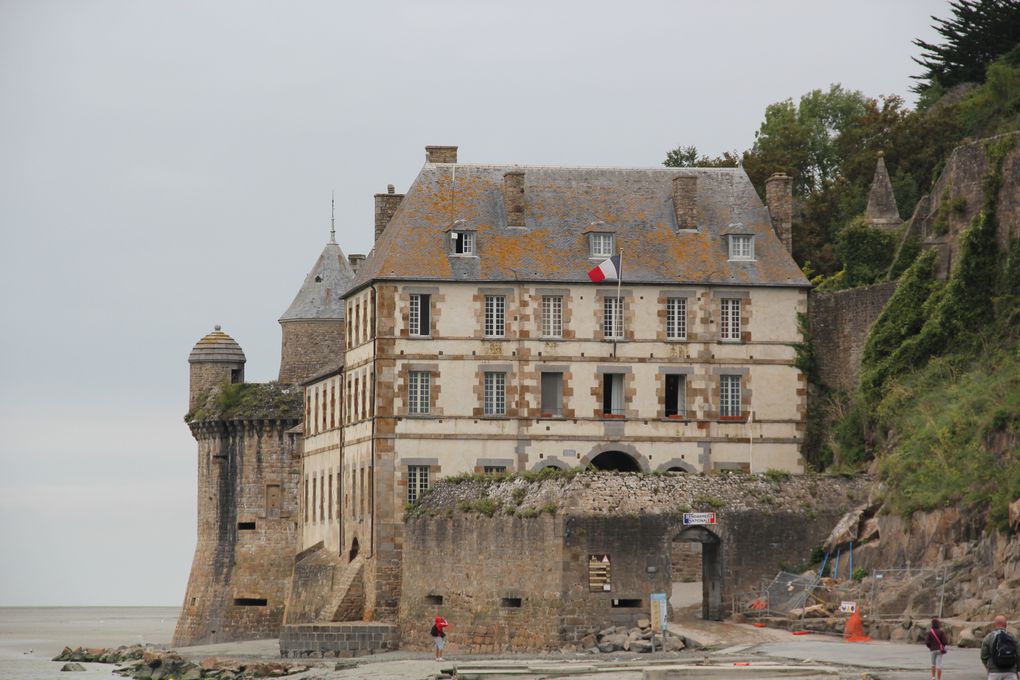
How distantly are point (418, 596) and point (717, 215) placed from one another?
15.2 m

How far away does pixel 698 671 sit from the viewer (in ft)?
135

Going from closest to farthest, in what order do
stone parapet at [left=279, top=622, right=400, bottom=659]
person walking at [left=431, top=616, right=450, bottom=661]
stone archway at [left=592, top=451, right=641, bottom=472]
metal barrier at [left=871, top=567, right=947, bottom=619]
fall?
metal barrier at [left=871, top=567, right=947, bottom=619]
person walking at [left=431, top=616, right=450, bottom=661]
stone parapet at [left=279, top=622, right=400, bottom=659]
stone archway at [left=592, top=451, right=641, bottom=472]

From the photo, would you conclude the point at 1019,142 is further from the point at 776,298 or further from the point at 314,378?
the point at 314,378

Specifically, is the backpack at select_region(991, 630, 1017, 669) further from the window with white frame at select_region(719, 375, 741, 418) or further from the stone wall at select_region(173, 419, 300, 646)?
the stone wall at select_region(173, 419, 300, 646)

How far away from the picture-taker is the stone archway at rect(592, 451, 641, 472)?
6412 cm

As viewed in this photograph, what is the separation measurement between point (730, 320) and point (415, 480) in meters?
10.3

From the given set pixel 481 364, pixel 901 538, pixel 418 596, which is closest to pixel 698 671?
pixel 901 538

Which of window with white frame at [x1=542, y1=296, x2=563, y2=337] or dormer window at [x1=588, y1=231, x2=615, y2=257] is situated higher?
dormer window at [x1=588, y1=231, x2=615, y2=257]

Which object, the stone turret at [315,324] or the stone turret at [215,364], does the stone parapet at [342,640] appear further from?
the stone turret at [215,364]

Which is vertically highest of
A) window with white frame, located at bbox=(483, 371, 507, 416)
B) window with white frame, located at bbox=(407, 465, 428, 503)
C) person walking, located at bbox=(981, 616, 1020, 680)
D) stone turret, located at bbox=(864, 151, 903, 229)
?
stone turret, located at bbox=(864, 151, 903, 229)

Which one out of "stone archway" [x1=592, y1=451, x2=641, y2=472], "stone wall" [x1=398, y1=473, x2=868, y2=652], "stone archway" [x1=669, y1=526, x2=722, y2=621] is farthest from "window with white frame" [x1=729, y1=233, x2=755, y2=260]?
"stone archway" [x1=669, y1=526, x2=722, y2=621]

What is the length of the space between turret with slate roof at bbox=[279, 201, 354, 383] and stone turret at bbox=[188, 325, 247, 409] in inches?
80.2

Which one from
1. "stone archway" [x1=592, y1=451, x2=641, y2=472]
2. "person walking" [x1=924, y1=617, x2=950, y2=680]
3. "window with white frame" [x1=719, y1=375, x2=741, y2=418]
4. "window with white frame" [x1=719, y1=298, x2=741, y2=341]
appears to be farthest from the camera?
"window with white frame" [x1=719, y1=298, x2=741, y2=341]

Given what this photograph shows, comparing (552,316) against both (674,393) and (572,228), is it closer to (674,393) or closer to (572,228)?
(572,228)
